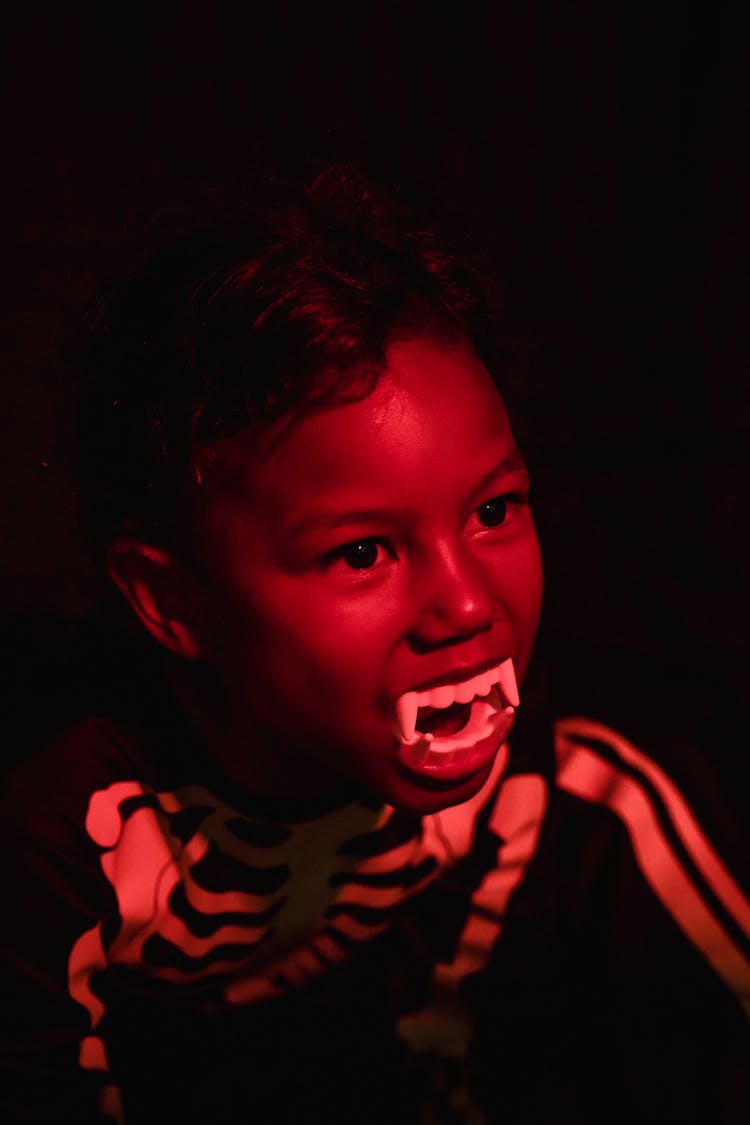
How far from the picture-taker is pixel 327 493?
581 millimetres

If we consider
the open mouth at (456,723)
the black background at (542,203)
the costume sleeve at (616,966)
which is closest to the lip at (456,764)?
the open mouth at (456,723)

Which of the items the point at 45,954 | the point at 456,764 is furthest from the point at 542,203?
the point at 45,954

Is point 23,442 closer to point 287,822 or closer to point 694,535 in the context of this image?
point 287,822

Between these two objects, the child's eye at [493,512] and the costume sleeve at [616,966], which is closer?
the child's eye at [493,512]

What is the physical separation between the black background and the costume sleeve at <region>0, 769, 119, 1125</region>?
29 cm

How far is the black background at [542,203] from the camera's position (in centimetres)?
97

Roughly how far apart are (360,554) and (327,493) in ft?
0.14

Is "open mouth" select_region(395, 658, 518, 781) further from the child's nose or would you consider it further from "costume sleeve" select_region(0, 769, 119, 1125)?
Answer: "costume sleeve" select_region(0, 769, 119, 1125)

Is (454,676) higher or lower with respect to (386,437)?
lower

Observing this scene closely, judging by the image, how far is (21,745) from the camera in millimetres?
792

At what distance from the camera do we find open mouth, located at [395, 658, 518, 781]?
613mm

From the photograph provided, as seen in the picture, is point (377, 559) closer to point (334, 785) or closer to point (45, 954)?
point (334, 785)

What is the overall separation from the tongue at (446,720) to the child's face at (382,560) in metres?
0.02

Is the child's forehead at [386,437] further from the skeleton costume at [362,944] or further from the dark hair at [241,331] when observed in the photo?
the skeleton costume at [362,944]
